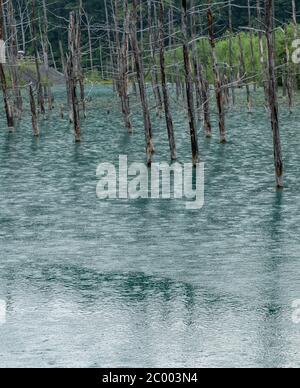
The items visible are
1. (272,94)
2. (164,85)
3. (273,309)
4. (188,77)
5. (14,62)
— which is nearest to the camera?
(273,309)

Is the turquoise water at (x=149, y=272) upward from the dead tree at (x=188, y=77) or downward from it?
downward

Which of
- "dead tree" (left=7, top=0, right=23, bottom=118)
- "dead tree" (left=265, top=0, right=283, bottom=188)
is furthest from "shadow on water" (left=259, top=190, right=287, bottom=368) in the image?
"dead tree" (left=7, top=0, right=23, bottom=118)

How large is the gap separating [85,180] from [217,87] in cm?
1045

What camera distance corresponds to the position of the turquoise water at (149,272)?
16.5 meters

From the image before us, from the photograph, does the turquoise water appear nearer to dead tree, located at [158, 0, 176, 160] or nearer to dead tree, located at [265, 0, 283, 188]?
dead tree, located at [265, 0, 283, 188]

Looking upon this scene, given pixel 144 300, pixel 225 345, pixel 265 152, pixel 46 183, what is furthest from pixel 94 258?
pixel 265 152

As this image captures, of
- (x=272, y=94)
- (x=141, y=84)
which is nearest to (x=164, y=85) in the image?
(x=141, y=84)

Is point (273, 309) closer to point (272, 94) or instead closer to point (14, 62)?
point (272, 94)

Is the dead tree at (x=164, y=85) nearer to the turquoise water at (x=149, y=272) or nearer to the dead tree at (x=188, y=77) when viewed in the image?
the dead tree at (x=188, y=77)

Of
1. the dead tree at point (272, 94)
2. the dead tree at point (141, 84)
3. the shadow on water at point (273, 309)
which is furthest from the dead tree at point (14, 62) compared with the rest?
the shadow on water at point (273, 309)

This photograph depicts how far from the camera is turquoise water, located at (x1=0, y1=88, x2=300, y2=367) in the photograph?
54.2ft

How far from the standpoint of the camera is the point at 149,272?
21453 millimetres
